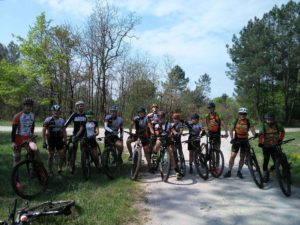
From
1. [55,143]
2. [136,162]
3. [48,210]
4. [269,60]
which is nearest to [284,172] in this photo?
[136,162]

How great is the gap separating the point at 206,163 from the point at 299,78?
118ft

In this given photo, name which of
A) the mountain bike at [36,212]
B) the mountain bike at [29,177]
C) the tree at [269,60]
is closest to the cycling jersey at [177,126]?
the mountain bike at [29,177]

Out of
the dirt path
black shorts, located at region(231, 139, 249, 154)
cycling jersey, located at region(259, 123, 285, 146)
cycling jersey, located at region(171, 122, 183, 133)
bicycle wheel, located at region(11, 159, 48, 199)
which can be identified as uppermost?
cycling jersey, located at region(171, 122, 183, 133)

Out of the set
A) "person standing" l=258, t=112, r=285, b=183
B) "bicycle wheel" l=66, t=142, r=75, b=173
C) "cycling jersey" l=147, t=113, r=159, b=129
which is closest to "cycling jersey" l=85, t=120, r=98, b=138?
"bicycle wheel" l=66, t=142, r=75, b=173

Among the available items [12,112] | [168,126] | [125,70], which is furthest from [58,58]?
[168,126]

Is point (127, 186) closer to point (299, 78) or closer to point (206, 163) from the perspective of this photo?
point (206, 163)

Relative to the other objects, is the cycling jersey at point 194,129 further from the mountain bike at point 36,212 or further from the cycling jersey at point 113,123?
the mountain bike at point 36,212

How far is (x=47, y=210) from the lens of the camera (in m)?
5.55

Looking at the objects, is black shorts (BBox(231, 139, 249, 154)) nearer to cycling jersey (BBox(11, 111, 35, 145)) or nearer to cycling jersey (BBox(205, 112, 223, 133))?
cycling jersey (BBox(205, 112, 223, 133))

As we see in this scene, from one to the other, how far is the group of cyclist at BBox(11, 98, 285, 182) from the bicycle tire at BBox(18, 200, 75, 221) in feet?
6.04

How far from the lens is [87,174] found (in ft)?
27.6

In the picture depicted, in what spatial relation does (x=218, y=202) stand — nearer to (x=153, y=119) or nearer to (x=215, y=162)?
(x=215, y=162)

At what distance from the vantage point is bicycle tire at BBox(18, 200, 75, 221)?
521 cm

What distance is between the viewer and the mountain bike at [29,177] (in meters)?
6.73
